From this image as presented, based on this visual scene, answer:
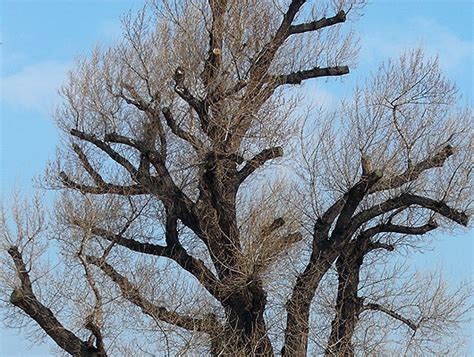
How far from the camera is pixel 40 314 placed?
14172mm

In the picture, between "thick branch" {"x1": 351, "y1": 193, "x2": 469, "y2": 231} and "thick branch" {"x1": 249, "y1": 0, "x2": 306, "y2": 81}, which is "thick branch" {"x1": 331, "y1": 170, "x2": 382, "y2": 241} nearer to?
"thick branch" {"x1": 351, "y1": 193, "x2": 469, "y2": 231}

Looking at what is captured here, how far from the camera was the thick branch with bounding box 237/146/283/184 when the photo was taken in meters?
14.4

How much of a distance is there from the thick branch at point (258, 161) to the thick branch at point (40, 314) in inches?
133

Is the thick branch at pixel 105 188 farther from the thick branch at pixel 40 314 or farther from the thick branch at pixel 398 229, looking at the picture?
the thick branch at pixel 398 229

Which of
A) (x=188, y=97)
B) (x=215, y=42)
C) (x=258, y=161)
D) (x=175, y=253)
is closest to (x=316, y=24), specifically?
(x=215, y=42)

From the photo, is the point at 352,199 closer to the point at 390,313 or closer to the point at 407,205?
the point at 407,205

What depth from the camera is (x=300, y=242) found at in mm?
15250

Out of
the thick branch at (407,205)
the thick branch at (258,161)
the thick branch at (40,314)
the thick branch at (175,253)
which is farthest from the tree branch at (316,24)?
the thick branch at (40,314)

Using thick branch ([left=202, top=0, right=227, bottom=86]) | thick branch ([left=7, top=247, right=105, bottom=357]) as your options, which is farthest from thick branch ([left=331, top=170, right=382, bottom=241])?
thick branch ([left=7, top=247, right=105, bottom=357])

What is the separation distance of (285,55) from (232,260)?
11.0ft

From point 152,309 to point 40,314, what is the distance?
164cm

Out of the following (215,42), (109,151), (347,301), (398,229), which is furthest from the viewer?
(347,301)

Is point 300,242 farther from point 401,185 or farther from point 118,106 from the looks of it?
point 118,106

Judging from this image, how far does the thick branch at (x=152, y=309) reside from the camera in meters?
14.5
